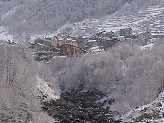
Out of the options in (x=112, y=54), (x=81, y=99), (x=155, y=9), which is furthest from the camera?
(x=155, y=9)

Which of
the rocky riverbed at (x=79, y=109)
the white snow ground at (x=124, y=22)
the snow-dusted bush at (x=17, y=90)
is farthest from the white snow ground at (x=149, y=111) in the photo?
the white snow ground at (x=124, y=22)

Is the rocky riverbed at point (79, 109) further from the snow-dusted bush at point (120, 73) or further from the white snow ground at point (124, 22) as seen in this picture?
the white snow ground at point (124, 22)

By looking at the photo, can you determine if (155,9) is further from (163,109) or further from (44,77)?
(163,109)


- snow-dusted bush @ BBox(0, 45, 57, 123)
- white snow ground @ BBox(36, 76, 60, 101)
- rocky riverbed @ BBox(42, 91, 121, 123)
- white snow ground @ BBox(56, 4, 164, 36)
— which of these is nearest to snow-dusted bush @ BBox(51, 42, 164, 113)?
rocky riverbed @ BBox(42, 91, 121, 123)

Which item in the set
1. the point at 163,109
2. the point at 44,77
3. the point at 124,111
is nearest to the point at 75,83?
the point at 44,77

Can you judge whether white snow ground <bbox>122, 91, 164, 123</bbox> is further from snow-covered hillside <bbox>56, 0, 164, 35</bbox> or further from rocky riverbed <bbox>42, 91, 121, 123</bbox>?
snow-covered hillside <bbox>56, 0, 164, 35</bbox>

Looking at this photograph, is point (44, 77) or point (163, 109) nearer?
point (163, 109)

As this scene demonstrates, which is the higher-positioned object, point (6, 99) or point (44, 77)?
point (6, 99)
